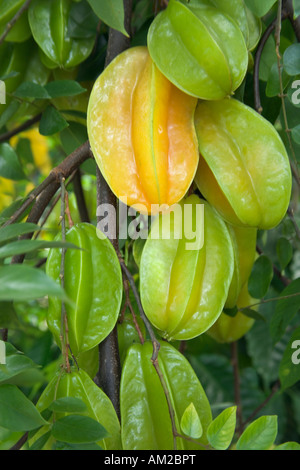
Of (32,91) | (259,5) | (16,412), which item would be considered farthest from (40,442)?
(259,5)

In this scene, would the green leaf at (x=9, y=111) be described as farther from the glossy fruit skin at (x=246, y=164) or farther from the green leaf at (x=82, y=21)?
the glossy fruit skin at (x=246, y=164)

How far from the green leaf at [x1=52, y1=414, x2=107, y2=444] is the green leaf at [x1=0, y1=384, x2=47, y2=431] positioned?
0.08 feet

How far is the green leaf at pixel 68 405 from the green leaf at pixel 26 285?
0.77 ft

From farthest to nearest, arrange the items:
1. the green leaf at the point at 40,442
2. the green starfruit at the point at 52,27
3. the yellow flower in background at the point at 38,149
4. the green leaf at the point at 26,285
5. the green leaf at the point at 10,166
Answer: the yellow flower in background at the point at 38,149, the green leaf at the point at 10,166, the green starfruit at the point at 52,27, the green leaf at the point at 40,442, the green leaf at the point at 26,285

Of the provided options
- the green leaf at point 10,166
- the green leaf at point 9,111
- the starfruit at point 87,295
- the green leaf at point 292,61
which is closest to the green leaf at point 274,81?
the green leaf at point 292,61

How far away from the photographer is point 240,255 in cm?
88

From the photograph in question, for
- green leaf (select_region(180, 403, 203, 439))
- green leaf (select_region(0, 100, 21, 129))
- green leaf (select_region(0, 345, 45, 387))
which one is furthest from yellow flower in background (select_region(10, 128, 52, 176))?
green leaf (select_region(180, 403, 203, 439))

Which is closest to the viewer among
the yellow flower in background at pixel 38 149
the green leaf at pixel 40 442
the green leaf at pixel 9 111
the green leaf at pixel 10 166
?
the green leaf at pixel 40 442

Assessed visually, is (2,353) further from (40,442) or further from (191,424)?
(191,424)

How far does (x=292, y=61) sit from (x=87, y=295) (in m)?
0.44

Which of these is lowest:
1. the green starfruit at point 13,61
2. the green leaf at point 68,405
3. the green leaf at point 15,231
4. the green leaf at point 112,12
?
the green leaf at point 68,405

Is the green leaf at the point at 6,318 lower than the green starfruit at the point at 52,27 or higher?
lower

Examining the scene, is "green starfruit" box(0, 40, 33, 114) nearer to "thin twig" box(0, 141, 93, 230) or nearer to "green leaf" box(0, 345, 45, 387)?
"thin twig" box(0, 141, 93, 230)

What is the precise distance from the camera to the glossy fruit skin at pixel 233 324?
3.38 ft
